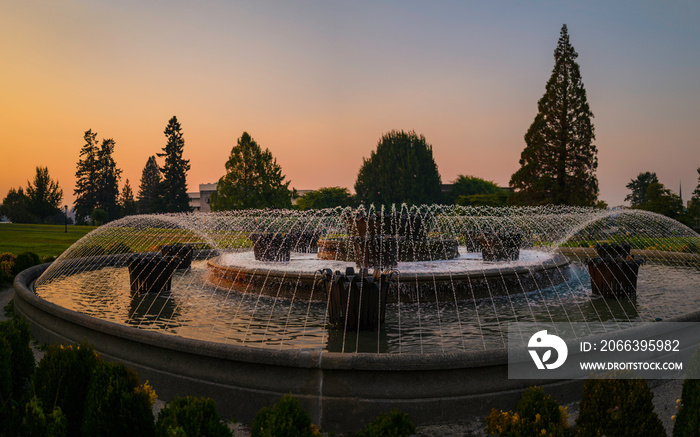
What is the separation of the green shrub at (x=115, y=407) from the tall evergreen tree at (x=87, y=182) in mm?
89726

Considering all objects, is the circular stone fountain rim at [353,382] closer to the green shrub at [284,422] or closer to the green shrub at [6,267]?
the green shrub at [284,422]

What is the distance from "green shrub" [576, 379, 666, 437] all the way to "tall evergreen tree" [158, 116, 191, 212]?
7143cm

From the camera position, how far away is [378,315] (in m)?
7.86

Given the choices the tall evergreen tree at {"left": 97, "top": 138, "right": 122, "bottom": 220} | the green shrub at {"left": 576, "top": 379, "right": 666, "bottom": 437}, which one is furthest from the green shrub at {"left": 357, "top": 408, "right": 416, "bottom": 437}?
the tall evergreen tree at {"left": 97, "top": 138, "right": 122, "bottom": 220}

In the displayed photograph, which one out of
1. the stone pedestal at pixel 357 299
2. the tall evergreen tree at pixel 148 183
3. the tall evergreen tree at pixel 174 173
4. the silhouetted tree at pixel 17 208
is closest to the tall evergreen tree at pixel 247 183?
the tall evergreen tree at pixel 174 173

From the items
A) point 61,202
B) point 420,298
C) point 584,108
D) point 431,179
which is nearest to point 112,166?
point 61,202

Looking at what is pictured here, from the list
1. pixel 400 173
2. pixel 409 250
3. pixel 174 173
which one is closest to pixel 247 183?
pixel 174 173

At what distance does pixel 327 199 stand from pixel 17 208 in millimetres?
53014

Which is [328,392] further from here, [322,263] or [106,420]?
[322,263]

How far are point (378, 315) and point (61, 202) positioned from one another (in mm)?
86854

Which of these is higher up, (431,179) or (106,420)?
(431,179)

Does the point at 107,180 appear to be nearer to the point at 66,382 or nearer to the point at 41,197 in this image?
the point at 41,197

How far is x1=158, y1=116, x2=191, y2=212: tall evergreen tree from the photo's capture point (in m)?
69.7

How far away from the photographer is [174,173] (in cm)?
7112
